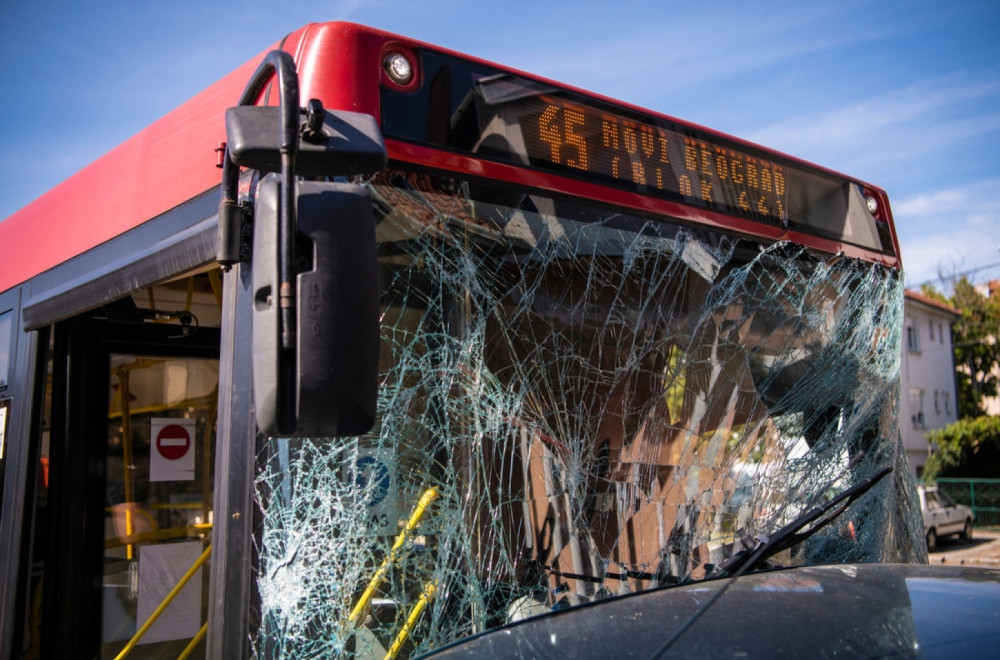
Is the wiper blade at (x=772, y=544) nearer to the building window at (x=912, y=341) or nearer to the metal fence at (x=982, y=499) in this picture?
the metal fence at (x=982, y=499)

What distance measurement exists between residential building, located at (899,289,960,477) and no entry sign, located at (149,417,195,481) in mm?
33273

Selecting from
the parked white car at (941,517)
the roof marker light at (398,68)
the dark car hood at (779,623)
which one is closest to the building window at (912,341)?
the parked white car at (941,517)

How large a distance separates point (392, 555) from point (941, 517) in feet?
72.1

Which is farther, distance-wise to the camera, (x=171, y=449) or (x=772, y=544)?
(x=171, y=449)

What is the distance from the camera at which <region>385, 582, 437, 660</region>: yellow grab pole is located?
188 cm

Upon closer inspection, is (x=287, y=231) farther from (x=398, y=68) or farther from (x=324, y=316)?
(x=398, y=68)

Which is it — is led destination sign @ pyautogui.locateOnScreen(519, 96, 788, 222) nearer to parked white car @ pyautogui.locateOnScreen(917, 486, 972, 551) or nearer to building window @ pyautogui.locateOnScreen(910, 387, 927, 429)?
parked white car @ pyautogui.locateOnScreen(917, 486, 972, 551)

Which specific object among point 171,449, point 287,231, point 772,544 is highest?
point 287,231

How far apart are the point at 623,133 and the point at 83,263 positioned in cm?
170

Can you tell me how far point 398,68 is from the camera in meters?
2.01

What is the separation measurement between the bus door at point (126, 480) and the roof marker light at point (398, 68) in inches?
65.7

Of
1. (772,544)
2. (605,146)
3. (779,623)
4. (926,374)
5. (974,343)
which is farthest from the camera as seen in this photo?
(974,343)

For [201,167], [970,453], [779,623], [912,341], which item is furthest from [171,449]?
[912,341]

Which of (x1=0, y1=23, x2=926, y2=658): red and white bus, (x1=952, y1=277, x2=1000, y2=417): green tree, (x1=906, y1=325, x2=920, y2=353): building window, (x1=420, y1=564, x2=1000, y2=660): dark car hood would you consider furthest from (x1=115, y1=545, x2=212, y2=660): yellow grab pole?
(x1=952, y1=277, x2=1000, y2=417): green tree
